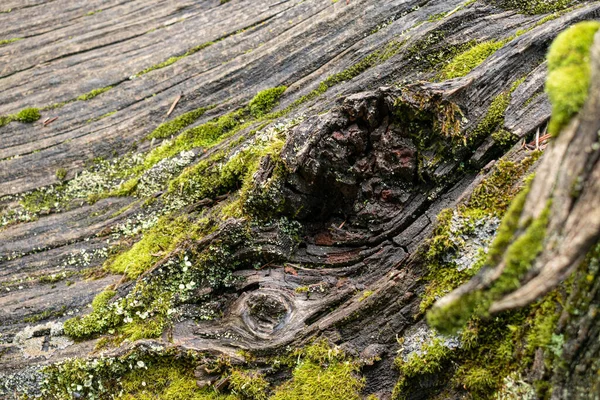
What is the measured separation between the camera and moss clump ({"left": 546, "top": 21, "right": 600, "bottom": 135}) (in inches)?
115

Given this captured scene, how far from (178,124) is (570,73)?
664cm

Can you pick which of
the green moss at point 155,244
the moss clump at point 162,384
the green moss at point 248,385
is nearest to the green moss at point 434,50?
the green moss at point 155,244

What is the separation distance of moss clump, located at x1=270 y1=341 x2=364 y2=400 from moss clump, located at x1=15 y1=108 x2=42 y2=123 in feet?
23.0

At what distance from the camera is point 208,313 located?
599 cm

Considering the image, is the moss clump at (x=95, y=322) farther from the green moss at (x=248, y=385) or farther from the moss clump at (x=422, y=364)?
the moss clump at (x=422, y=364)

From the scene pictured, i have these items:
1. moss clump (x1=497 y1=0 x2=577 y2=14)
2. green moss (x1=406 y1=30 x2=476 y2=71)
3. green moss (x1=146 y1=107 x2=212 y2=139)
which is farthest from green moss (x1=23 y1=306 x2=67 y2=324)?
Answer: moss clump (x1=497 y1=0 x2=577 y2=14)

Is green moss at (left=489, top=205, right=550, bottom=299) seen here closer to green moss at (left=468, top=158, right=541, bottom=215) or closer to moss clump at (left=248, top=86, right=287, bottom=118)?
green moss at (left=468, top=158, right=541, bottom=215)

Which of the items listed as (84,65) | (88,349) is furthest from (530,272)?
(84,65)

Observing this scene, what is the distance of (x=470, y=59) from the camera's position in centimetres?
660

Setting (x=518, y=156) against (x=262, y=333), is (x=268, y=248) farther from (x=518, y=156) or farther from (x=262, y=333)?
(x=518, y=156)

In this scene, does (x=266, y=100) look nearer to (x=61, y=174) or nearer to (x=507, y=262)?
(x=61, y=174)

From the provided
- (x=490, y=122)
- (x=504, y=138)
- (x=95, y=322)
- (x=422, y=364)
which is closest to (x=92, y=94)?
(x=95, y=322)

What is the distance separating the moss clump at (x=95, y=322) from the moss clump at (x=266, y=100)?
363 centimetres

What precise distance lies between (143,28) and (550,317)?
373 inches
